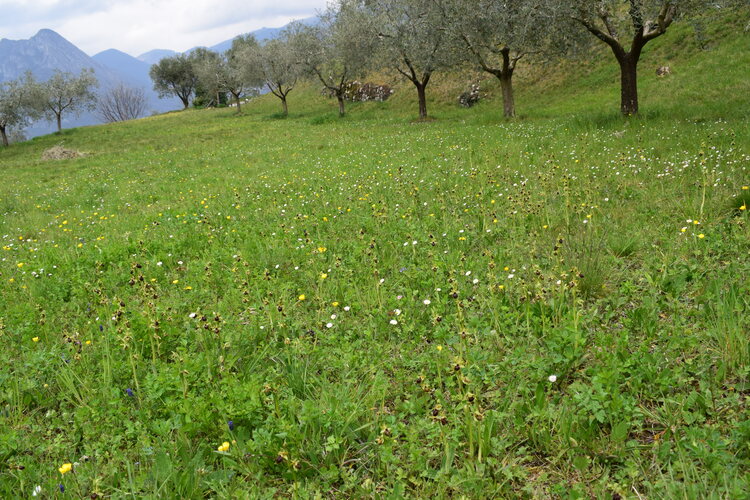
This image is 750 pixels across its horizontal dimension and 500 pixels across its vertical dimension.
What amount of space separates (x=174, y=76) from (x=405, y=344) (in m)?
101


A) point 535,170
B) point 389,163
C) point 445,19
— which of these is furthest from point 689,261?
point 445,19

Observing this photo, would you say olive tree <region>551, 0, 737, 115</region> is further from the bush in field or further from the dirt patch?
the dirt patch

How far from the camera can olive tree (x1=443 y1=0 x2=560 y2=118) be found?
17627 millimetres

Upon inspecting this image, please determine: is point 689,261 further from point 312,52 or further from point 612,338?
point 312,52

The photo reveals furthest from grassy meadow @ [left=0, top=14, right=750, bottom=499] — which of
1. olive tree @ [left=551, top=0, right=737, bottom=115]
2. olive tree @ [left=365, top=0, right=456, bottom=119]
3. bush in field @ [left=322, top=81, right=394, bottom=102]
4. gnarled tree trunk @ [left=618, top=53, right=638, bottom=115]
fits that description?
bush in field @ [left=322, top=81, right=394, bottom=102]

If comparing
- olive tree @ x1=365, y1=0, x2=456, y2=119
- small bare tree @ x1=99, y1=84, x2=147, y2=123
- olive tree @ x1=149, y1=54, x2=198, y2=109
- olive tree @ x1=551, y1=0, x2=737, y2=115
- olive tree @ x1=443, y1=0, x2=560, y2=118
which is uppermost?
small bare tree @ x1=99, y1=84, x2=147, y2=123

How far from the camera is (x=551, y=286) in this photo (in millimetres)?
4473

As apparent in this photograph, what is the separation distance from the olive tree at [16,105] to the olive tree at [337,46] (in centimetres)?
3185

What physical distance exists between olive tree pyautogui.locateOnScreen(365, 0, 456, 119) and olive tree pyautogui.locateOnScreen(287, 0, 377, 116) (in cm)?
237

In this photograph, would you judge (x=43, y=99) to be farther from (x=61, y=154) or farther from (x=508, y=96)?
(x=508, y=96)

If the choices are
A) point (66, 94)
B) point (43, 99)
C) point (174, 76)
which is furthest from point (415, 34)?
point (174, 76)

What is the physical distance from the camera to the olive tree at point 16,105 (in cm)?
4772

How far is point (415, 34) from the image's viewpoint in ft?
88.6

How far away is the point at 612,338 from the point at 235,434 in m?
3.28
